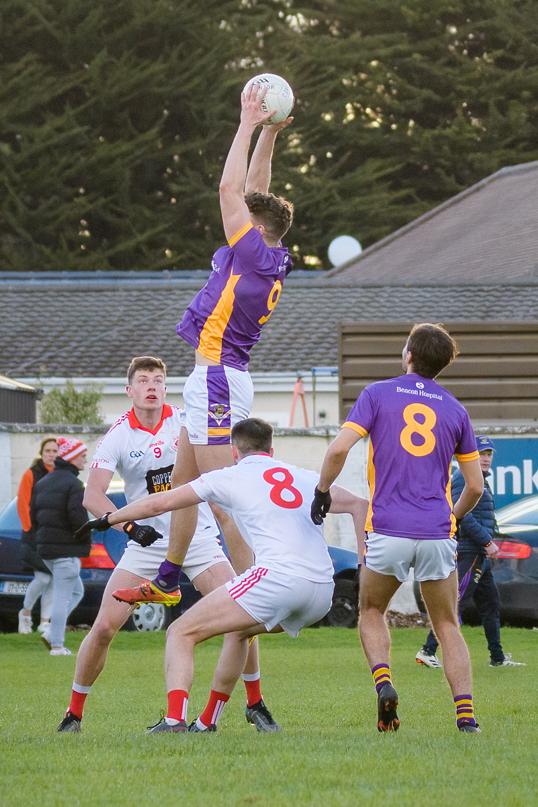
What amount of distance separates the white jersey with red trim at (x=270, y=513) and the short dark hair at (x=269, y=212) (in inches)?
53.2

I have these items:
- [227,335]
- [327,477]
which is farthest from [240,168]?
[327,477]

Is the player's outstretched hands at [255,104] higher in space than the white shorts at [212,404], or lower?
higher

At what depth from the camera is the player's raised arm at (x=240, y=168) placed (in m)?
6.36

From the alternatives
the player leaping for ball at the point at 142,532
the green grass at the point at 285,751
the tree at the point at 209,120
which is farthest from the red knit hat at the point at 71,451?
the tree at the point at 209,120

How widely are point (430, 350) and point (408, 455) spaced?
615 mm

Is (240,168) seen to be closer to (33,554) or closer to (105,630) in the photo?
(105,630)

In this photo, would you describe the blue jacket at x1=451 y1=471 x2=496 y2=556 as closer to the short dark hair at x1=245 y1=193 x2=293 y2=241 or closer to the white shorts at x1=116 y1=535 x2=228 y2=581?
the white shorts at x1=116 y1=535 x2=228 y2=581

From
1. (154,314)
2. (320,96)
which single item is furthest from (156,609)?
(320,96)

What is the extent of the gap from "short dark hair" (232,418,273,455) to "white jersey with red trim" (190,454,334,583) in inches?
4.6

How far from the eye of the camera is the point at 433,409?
253 inches

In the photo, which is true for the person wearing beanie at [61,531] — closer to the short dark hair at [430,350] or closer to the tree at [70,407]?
the short dark hair at [430,350]

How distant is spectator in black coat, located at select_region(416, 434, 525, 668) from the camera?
37.8 ft

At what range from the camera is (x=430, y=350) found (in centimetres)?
652

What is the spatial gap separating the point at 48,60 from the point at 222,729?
35541mm
